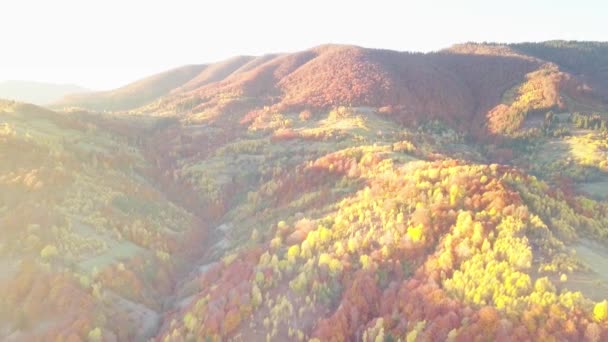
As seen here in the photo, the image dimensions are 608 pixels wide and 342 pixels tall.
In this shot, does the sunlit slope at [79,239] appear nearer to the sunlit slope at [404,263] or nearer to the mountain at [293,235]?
the mountain at [293,235]

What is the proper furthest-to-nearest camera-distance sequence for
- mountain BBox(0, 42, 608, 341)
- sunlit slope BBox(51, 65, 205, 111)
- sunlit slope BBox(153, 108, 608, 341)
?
sunlit slope BBox(51, 65, 205, 111)
mountain BBox(0, 42, 608, 341)
sunlit slope BBox(153, 108, 608, 341)

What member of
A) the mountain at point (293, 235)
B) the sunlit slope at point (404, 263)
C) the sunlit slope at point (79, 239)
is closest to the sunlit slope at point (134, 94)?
the mountain at point (293, 235)

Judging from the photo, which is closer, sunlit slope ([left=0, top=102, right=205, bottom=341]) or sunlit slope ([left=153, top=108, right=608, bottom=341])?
sunlit slope ([left=153, top=108, right=608, bottom=341])

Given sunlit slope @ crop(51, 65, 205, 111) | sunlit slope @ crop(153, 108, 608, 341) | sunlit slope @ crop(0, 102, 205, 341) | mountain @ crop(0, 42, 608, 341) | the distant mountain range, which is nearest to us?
sunlit slope @ crop(153, 108, 608, 341)

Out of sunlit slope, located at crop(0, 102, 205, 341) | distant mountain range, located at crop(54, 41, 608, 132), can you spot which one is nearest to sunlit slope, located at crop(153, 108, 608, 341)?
sunlit slope, located at crop(0, 102, 205, 341)

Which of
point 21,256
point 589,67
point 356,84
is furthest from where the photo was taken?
point 589,67

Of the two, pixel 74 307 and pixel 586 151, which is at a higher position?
pixel 74 307

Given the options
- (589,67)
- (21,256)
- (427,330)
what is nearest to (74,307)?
(21,256)

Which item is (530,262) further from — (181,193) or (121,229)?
(181,193)

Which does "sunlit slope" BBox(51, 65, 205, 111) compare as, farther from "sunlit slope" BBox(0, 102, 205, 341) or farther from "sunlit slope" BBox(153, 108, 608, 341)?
"sunlit slope" BBox(153, 108, 608, 341)

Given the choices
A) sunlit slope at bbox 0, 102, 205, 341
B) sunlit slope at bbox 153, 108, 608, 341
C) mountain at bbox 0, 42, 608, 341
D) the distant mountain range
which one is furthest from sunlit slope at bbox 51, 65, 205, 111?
sunlit slope at bbox 153, 108, 608, 341
